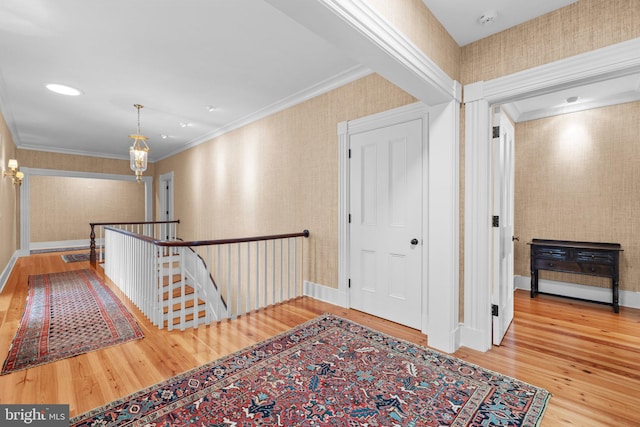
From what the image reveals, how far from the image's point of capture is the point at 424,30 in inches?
79.4

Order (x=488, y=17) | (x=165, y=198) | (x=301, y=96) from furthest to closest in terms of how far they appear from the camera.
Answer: (x=165, y=198) < (x=301, y=96) < (x=488, y=17)

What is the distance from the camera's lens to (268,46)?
9.04ft

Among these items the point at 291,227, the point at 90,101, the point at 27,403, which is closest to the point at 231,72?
the point at 291,227

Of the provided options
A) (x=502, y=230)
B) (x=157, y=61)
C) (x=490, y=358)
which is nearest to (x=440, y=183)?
(x=502, y=230)

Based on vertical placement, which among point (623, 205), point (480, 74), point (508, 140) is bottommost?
point (623, 205)

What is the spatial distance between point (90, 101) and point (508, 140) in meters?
5.24

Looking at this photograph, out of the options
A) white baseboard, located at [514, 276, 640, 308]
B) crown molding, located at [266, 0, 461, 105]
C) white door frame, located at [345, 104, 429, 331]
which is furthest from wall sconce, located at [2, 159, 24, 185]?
white baseboard, located at [514, 276, 640, 308]

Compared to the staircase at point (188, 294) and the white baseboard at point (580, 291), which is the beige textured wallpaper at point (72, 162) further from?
the white baseboard at point (580, 291)

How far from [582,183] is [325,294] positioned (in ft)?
11.6

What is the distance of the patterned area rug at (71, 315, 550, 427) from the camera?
158 cm

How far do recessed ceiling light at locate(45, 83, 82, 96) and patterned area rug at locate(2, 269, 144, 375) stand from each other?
2.64 m

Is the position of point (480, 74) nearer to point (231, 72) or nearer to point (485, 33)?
point (485, 33)

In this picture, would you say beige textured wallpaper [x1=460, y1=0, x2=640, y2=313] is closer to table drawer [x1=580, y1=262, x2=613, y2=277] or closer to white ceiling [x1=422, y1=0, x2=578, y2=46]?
white ceiling [x1=422, y1=0, x2=578, y2=46]

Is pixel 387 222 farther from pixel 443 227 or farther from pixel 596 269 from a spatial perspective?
pixel 596 269
